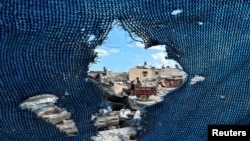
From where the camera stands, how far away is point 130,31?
10.1 ft

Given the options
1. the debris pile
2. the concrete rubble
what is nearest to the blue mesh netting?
the debris pile

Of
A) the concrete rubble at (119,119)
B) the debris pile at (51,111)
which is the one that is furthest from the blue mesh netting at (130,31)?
the concrete rubble at (119,119)

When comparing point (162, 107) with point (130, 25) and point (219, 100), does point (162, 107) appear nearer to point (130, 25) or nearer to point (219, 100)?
point (219, 100)

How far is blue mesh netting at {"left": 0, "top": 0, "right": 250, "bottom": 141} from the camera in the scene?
2850 millimetres

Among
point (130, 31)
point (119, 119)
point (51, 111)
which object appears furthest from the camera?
point (119, 119)

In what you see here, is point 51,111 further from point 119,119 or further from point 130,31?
point 119,119

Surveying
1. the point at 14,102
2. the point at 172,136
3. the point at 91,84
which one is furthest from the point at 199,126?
the point at 14,102

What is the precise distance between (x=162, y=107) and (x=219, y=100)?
0.48 meters

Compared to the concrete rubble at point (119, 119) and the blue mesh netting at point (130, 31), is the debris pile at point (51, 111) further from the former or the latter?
the concrete rubble at point (119, 119)

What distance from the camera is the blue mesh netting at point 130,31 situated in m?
2.85

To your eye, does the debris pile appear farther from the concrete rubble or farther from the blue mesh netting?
the concrete rubble

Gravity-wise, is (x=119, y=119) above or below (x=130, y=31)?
below

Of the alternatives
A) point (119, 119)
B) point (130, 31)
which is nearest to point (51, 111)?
point (130, 31)

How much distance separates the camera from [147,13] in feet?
9.97
